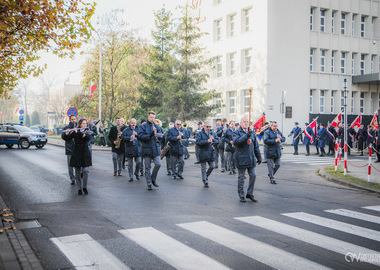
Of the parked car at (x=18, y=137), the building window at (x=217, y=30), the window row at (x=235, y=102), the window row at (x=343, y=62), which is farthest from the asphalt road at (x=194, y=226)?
the building window at (x=217, y=30)

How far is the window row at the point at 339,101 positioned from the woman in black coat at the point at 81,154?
30.6 metres

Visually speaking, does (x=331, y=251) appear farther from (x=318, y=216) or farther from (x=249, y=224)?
(x=318, y=216)

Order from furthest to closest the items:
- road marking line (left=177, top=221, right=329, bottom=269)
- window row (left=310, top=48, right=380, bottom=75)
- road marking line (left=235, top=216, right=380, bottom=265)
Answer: window row (left=310, top=48, right=380, bottom=75)
road marking line (left=235, top=216, right=380, bottom=265)
road marking line (left=177, top=221, right=329, bottom=269)

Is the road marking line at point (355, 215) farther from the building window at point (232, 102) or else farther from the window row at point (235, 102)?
the building window at point (232, 102)

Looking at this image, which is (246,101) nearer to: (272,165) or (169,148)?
(169,148)

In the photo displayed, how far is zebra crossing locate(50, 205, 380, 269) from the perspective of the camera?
16.4 ft

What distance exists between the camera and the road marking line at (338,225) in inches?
252

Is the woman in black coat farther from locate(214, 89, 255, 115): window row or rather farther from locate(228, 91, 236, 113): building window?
locate(228, 91, 236, 113): building window

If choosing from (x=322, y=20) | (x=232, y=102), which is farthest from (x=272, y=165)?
(x=322, y=20)

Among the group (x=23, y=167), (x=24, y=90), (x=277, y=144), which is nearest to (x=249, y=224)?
(x=277, y=144)

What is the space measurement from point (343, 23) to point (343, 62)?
12.2ft

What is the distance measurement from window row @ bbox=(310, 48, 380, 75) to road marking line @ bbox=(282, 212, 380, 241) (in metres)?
32.4

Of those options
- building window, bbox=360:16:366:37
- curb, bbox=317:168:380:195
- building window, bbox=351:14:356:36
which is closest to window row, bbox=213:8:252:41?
building window, bbox=351:14:356:36

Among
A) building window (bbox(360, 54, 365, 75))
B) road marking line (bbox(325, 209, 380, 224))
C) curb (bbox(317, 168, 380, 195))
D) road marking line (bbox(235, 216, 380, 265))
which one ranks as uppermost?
building window (bbox(360, 54, 365, 75))
